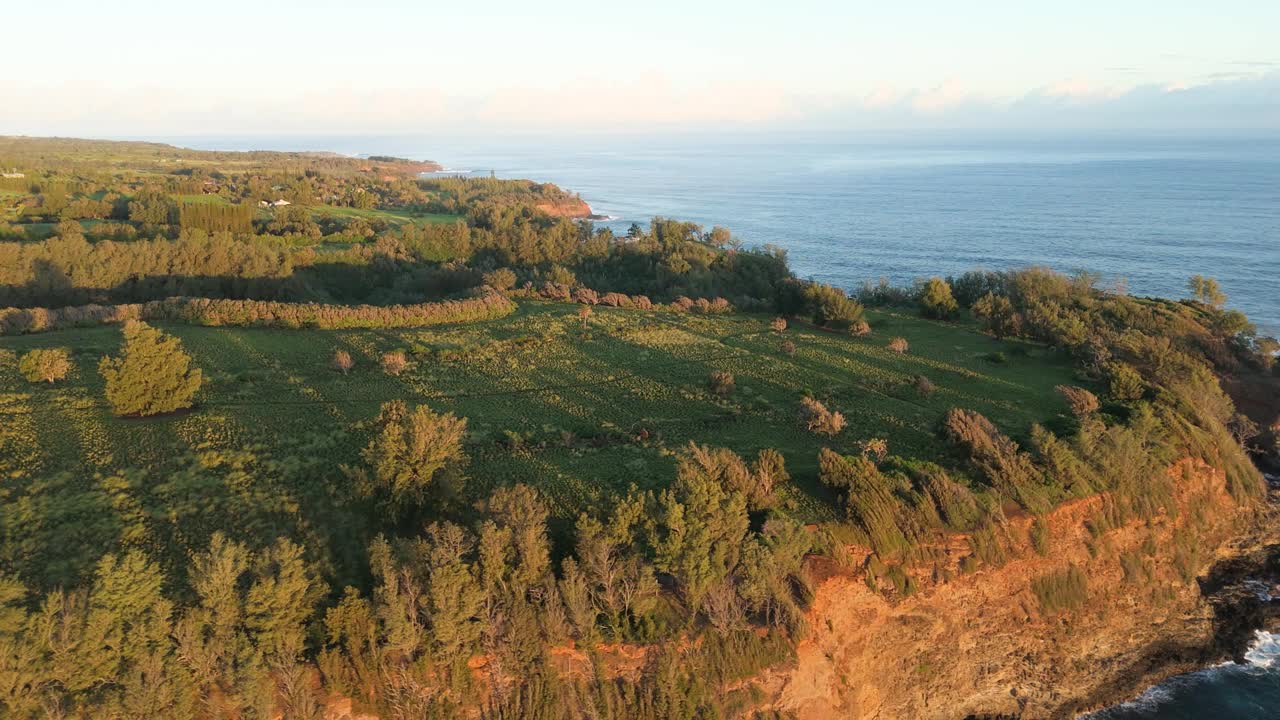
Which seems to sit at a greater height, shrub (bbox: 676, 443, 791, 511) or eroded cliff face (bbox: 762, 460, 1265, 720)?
shrub (bbox: 676, 443, 791, 511)

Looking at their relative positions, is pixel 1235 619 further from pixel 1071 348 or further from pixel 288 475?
pixel 288 475

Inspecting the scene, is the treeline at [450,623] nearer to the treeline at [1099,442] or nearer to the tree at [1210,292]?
the treeline at [1099,442]

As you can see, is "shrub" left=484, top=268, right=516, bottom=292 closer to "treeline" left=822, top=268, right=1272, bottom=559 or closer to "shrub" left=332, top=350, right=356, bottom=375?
"shrub" left=332, top=350, right=356, bottom=375

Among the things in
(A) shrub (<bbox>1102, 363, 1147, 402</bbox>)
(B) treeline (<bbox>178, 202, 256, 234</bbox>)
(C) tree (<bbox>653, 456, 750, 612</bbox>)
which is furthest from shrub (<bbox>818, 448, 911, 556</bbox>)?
(B) treeline (<bbox>178, 202, 256, 234</bbox>)

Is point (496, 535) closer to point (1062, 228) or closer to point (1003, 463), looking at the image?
point (1003, 463)

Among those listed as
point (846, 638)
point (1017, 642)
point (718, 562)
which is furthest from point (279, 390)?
point (1017, 642)

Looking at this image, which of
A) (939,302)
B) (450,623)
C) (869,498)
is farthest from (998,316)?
(450,623)
